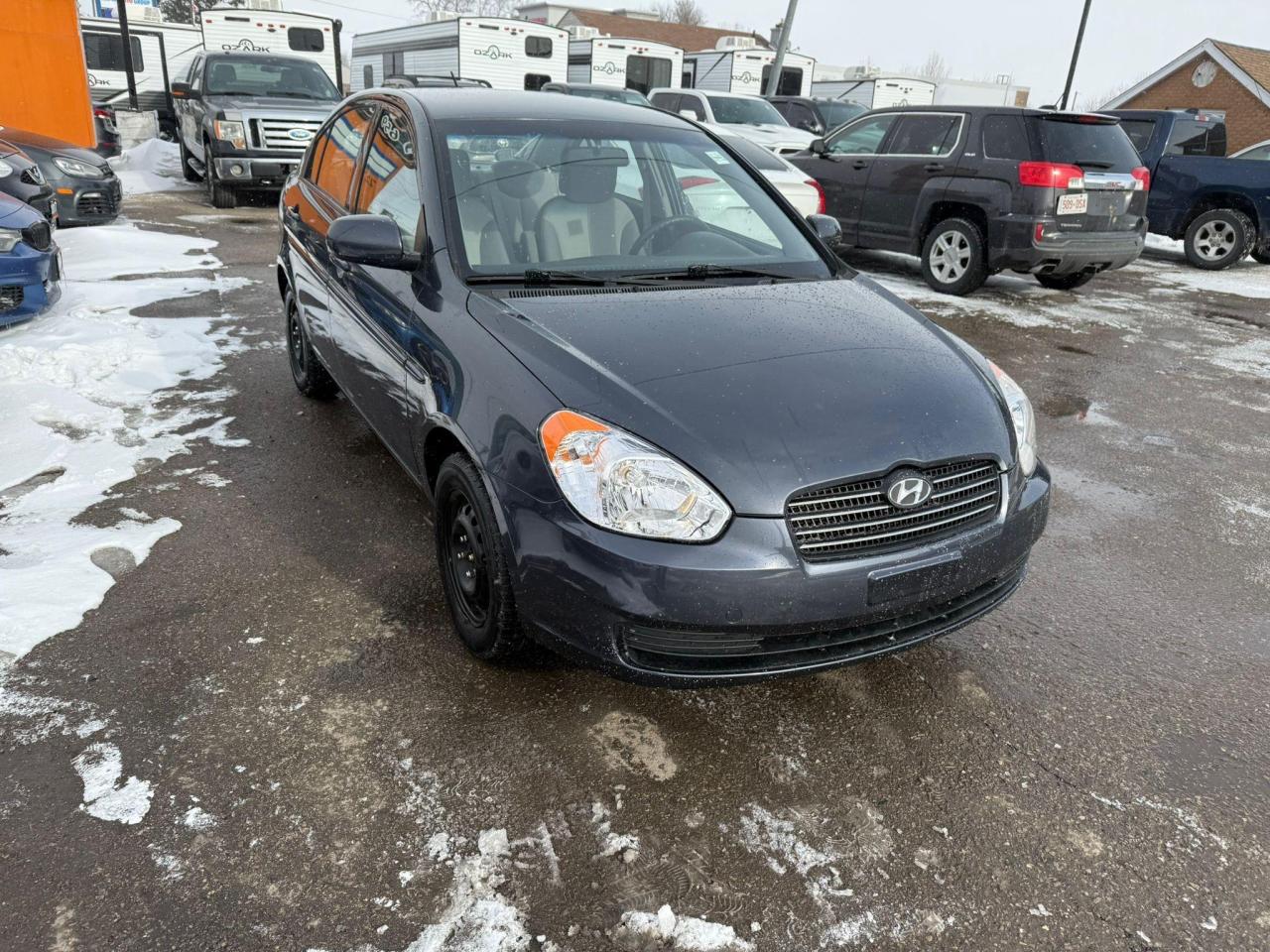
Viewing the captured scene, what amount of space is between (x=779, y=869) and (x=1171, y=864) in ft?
3.18

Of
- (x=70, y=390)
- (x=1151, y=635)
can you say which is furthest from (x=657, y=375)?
→ (x=70, y=390)

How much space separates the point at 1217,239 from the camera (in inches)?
472

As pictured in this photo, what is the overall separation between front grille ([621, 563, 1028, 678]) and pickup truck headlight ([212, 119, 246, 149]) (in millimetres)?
11709

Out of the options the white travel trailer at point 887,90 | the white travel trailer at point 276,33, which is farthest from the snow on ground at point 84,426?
the white travel trailer at point 887,90

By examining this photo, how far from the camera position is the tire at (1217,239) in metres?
11.6

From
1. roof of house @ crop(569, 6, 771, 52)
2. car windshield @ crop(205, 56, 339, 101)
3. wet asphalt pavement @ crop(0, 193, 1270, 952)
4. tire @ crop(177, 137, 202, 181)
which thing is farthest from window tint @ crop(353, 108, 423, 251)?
roof of house @ crop(569, 6, 771, 52)

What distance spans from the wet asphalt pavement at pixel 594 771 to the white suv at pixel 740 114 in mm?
11014

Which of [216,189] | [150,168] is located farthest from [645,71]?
[216,189]

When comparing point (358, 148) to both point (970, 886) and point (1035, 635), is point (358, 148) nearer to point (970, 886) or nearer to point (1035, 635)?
point (1035, 635)

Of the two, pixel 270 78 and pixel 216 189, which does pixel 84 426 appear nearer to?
pixel 216 189

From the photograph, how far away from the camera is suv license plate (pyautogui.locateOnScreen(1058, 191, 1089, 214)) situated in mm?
8289

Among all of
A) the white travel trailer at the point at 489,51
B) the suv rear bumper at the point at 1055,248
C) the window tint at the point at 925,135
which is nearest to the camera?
the suv rear bumper at the point at 1055,248

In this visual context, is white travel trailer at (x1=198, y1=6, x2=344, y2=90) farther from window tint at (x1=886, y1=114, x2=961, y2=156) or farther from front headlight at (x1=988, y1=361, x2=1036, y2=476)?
front headlight at (x1=988, y1=361, x2=1036, y2=476)

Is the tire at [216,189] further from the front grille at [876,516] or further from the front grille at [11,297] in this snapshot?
the front grille at [876,516]
